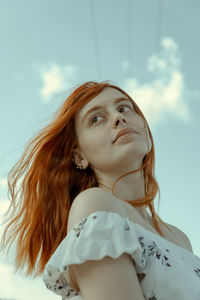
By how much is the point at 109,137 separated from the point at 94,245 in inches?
26.2

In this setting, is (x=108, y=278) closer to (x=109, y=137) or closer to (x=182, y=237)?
(x=109, y=137)

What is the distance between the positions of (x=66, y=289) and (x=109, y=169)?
59 cm

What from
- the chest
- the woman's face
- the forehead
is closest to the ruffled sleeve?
the chest

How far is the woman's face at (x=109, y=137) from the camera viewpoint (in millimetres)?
1736

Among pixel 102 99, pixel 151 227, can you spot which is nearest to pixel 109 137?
pixel 102 99

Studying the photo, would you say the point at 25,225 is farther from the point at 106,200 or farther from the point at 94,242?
the point at 94,242

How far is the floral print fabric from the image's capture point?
1.19m

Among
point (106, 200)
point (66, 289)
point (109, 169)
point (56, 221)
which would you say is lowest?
point (66, 289)

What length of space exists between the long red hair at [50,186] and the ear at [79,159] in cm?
3

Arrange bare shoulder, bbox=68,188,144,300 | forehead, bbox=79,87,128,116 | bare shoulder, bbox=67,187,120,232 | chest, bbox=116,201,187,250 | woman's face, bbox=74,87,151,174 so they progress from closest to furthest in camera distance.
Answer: bare shoulder, bbox=68,188,144,300 → bare shoulder, bbox=67,187,120,232 → chest, bbox=116,201,187,250 → woman's face, bbox=74,87,151,174 → forehead, bbox=79,87,128,116

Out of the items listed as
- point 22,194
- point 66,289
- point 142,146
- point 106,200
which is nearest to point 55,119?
point 22,194

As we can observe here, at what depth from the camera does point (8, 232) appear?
1.97 m

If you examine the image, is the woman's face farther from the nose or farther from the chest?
the chest

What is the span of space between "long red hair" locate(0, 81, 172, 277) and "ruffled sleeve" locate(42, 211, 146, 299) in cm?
48
